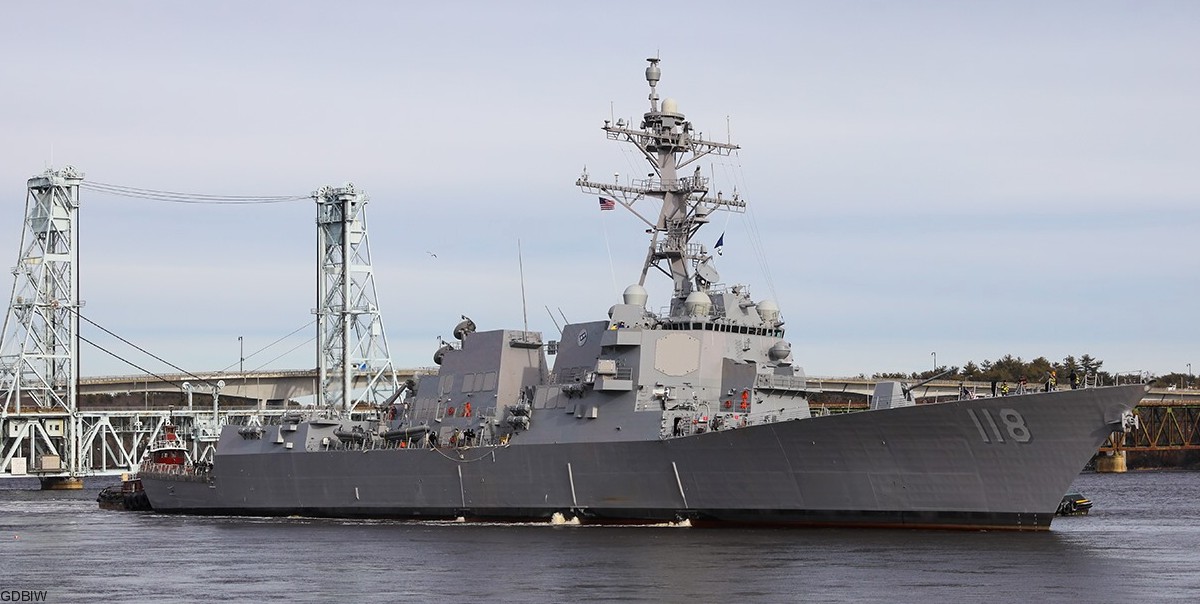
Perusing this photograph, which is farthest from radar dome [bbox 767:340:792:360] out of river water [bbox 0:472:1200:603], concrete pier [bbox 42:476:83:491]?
concrete pier [bbox 42:476:83:491]

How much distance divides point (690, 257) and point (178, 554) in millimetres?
13225

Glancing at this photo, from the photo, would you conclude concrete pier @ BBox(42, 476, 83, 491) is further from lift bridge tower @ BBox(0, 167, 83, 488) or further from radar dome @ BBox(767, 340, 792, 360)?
radar dome @ BBox(767, 340, 792, 360)

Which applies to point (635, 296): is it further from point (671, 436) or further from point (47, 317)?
point (47, 317)

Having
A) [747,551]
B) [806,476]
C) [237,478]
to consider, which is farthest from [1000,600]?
[237,478]

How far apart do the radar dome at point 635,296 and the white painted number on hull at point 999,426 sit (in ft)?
29.9

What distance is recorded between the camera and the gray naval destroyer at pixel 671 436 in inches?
1084

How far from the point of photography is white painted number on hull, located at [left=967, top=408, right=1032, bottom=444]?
26.9 meters

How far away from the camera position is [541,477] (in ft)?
110

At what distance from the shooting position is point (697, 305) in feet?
108

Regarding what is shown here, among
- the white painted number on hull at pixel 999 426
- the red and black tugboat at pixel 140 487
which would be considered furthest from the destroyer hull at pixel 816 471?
the red and black tugboat at pixel 140 487

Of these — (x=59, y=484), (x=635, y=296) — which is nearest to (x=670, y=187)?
(x=635, y=296)

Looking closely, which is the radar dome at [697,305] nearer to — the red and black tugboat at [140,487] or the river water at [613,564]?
the river water at [613,564]

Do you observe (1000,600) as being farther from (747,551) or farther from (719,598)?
(747,551)

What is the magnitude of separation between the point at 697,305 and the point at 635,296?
5.41 feet
